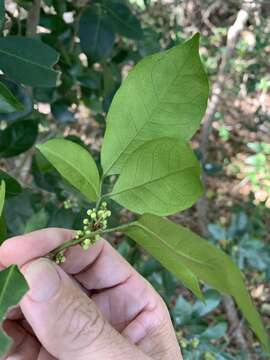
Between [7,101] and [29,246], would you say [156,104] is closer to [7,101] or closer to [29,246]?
[7,101]

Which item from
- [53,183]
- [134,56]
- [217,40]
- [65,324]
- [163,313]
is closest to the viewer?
[65,324]

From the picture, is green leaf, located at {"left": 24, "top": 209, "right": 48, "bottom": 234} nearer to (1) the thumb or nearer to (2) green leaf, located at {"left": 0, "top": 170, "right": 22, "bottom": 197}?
(2) green leaf, located at {"left": 0, "top": 170, "right": 22, "bottom": 197}

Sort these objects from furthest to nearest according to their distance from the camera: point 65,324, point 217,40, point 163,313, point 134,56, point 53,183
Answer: point 217,40, point 134,56, point 53,183, point 163,313, point 65,324

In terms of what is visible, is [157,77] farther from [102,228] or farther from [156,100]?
[102,228]

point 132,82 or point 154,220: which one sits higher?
point 132,82

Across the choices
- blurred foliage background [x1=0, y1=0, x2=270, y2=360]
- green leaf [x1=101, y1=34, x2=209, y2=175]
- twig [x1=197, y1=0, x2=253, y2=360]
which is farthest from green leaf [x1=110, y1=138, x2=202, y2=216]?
twig [x1=197, y1=0, x2=253, y2=360]

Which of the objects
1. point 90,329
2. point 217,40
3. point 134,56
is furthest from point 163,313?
point 217,40

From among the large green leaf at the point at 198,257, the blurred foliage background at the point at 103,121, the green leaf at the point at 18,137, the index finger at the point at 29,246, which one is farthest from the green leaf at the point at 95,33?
the large green leaf at the point at 198,257
